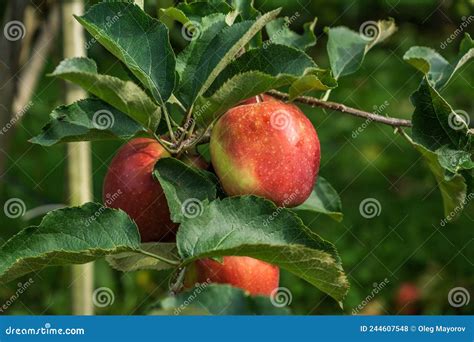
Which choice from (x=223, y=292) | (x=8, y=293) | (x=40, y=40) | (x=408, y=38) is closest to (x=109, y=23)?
(x=223, y=292)

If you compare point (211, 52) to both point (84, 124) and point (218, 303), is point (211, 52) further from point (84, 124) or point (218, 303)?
point (218, 303)

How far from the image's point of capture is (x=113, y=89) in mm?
742

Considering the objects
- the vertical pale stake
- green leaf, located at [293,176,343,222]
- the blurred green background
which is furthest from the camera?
the blurred green background

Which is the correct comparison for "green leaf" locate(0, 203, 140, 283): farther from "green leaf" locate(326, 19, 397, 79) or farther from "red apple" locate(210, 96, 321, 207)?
"green leaf" locate(326, 19, 397, 79)

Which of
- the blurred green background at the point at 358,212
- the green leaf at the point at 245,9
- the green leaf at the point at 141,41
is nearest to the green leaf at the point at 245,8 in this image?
the green leaf at the point at 245,9

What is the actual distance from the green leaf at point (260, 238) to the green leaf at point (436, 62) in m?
0.27

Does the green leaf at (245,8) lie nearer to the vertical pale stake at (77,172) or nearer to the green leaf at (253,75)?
the green leaf at (253,75)

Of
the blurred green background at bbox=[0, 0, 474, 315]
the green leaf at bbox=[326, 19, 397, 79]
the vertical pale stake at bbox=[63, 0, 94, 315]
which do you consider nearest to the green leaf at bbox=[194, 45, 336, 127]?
the green leaf at bbox=[326, 19, 397, 79]

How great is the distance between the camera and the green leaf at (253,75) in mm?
757

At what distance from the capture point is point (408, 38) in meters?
2.48

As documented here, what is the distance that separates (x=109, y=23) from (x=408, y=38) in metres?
1.81

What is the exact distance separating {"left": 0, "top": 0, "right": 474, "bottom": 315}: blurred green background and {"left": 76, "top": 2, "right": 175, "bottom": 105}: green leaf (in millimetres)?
1047

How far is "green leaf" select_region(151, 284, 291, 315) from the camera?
23.7 inches

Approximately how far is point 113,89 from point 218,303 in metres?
0.24
